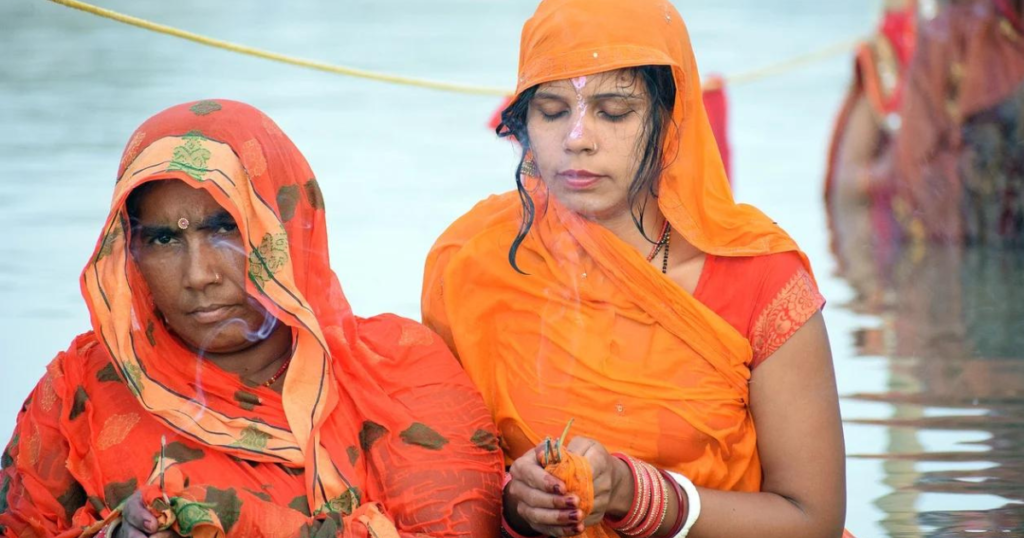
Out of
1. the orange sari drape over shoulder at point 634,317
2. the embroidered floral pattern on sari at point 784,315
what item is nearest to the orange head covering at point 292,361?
the orange sari drape over shoulder at point 634,317

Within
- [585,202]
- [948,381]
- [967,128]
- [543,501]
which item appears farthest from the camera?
[967,128]

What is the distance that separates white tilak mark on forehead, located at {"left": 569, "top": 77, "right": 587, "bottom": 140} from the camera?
10.8 feet

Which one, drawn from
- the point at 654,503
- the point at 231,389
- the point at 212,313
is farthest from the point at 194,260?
the point at 654,503

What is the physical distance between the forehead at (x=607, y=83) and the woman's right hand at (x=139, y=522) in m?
1.19

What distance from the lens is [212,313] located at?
3240mm

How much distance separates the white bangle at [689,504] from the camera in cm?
326

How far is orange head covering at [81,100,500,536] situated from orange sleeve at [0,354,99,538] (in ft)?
0.64

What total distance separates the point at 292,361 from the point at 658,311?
0.76 meters

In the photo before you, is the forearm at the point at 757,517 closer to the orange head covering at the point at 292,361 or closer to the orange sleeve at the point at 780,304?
the orange sleeve at the point at 780,304

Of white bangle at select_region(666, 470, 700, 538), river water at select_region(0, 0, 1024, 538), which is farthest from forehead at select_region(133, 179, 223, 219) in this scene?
river water at select_region(0, 0, 1024, 538)

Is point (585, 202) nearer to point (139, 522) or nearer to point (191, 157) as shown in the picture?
point (191, 157)

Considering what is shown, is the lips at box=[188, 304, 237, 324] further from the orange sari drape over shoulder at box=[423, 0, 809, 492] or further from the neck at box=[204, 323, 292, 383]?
the orange sari drape over shoulder at box=[423, 0, 809, 492]

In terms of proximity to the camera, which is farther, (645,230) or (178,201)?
(645,230)

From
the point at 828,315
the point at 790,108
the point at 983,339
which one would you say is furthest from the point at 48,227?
the point at 790,108
